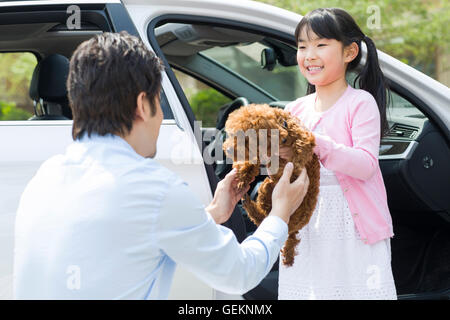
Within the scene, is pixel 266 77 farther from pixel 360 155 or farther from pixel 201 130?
pixel 360 155

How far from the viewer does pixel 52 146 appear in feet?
6.74

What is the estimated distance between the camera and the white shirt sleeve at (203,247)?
4.35ft

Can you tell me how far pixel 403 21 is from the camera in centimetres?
1158

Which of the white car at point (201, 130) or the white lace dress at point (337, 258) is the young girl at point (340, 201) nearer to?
the white lace dress at point (337, 258)

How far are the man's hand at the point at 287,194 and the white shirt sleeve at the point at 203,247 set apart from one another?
160 mm

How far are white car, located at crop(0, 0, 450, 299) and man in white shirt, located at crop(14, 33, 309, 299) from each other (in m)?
A: 0.60

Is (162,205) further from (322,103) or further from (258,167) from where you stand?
(322,103)

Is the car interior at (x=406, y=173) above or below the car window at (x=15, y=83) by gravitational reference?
above

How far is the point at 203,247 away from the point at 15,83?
13504 millimetres

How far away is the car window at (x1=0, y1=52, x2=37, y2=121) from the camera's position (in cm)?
1190

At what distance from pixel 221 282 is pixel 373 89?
39.9 inches

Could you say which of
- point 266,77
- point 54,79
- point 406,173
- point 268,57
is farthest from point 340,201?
point 266,77

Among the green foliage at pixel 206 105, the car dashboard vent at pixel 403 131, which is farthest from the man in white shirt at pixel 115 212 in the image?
the green foliage at pixel 206 105
